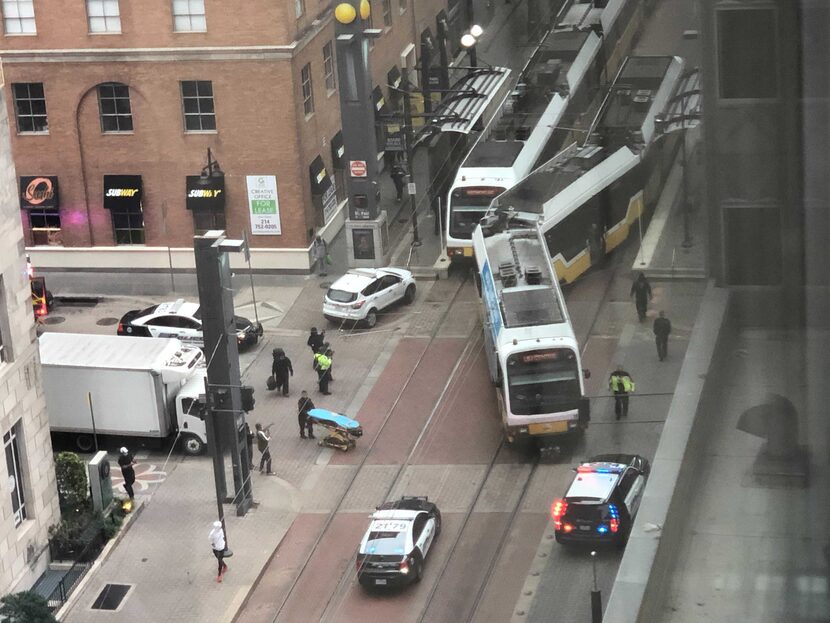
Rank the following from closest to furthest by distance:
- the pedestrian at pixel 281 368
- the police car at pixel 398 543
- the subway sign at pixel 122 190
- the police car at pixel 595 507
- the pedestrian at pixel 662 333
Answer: the pedestrian at pixel 662 333 → the police car at pixel 595 507 → the police car at pixel 398 543 → the pedestrian at pixel 281 368 → the subway sign at pixel 122 190

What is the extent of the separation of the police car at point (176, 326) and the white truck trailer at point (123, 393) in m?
1.58

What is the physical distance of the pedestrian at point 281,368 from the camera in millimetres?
11680

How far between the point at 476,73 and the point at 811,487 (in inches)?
475

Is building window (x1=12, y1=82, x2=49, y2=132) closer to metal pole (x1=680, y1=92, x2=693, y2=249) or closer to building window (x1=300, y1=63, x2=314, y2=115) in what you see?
building window (x1=300, y1=63, x2=314, y2=115)

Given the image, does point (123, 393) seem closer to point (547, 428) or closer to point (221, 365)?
point (221, 365)

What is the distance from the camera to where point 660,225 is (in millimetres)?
1452

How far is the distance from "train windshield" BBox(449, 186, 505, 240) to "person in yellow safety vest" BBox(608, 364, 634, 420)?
780 centimetres

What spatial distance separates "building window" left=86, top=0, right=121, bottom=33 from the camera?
1410cm

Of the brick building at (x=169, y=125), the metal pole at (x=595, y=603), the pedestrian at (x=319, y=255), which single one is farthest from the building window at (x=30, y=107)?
the metal pole at (x=595, y=603)

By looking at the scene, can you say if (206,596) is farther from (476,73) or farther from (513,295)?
(476,73)

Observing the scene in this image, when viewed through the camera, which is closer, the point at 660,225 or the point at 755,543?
the point at 755,543

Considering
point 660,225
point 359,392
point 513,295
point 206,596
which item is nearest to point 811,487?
point 660,225

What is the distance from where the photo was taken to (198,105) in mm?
14211

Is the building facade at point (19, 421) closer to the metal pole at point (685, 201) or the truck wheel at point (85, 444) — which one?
the truck wheel at point (85, 444)
